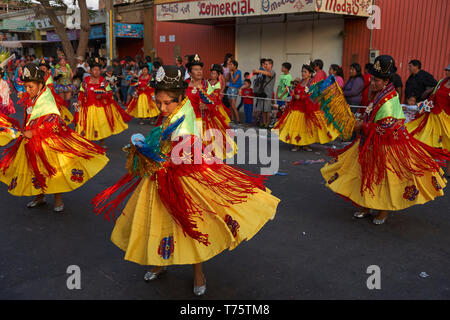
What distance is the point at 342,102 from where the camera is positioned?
19.1ft

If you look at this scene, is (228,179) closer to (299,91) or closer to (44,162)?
(44,162)

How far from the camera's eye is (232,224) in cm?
320

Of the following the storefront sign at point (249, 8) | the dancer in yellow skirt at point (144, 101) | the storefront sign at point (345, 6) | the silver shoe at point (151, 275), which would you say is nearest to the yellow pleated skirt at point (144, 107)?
the dancer in yellow skirt at point (144, 101)

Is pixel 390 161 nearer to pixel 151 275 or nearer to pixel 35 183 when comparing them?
pixel 151 275

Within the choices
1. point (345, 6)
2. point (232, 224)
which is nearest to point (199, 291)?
point (232, 224)

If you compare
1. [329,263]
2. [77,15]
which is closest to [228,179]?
[329,263]

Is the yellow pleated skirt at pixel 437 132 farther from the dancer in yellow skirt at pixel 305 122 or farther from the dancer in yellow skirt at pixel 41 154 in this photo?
the dancer in yellow skirt at pixel 41 154

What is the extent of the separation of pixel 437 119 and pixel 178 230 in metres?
5.61

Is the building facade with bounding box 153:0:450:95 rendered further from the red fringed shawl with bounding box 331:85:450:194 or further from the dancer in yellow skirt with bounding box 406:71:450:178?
the red fringed shawl with bounding box 331:85:450:194

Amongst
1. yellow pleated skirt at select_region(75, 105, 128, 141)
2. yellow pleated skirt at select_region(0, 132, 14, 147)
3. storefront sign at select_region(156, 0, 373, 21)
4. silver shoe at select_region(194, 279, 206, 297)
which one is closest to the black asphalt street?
silver shoe at select_region(194, 279, 206, 297)

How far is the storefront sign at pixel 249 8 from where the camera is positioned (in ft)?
36.2

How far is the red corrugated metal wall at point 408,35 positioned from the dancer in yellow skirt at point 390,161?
698cm

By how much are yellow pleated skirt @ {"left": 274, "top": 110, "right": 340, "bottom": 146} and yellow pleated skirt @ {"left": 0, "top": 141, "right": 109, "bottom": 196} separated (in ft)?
15.9

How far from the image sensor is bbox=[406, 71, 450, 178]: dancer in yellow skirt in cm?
688
